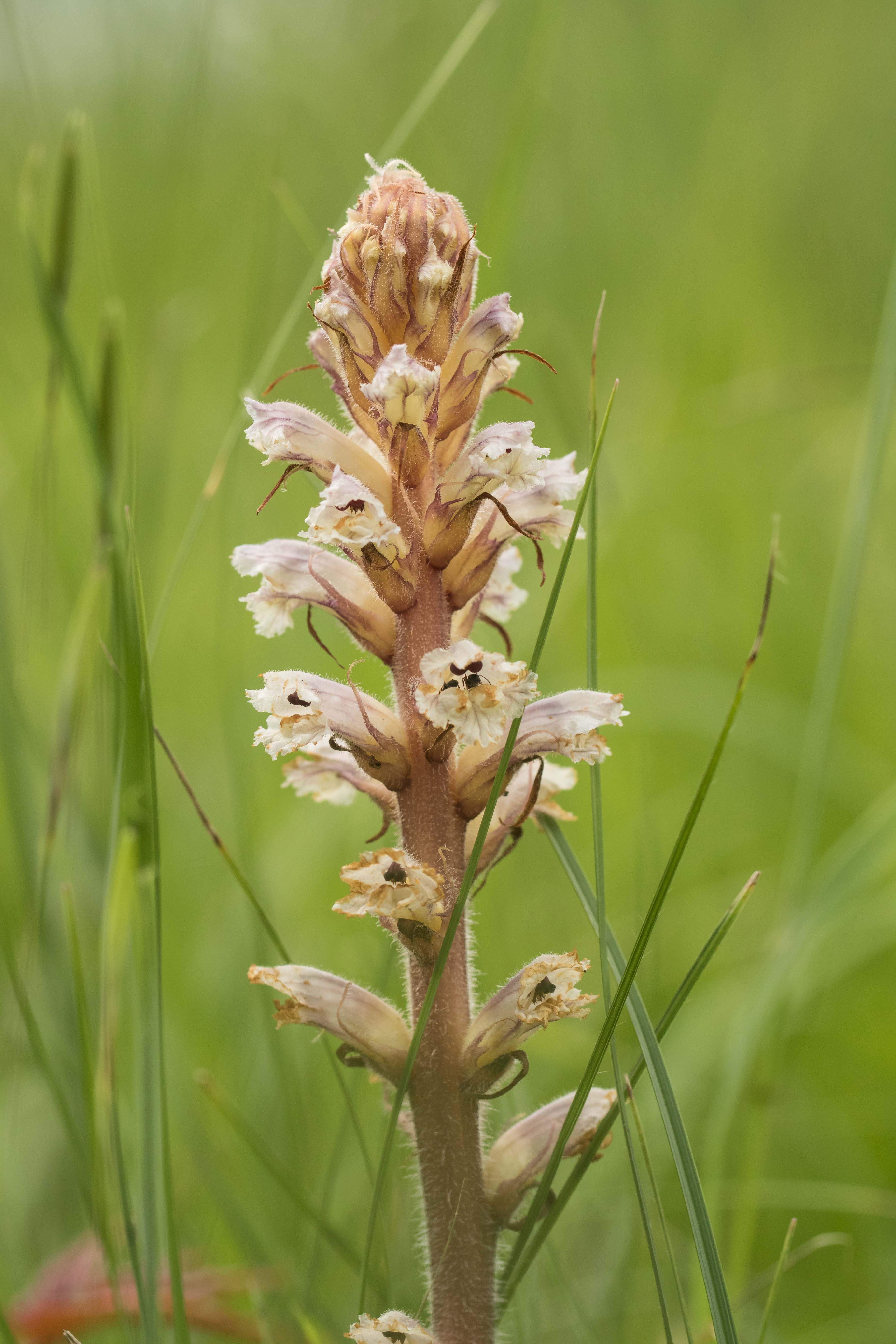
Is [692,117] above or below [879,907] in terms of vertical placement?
above

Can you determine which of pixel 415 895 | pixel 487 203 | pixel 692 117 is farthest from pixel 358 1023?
pixel 692 117

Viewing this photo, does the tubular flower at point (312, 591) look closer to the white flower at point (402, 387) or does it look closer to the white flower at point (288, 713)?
the white flower at point (288, 713)

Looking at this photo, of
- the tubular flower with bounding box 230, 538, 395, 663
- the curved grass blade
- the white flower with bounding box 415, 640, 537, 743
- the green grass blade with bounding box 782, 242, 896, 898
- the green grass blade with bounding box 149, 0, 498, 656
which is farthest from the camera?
the green grass blade with bounding box 782, 242, 896, 898

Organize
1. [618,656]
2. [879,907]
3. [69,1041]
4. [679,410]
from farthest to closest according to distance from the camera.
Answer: [679,410] → [618,656] → [879,907] → [69,1041]

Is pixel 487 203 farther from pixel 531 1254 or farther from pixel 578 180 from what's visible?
pixel 578 180

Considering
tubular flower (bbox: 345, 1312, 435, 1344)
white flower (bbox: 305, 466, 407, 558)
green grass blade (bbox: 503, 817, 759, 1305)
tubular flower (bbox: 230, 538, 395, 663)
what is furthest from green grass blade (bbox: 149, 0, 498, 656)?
tubular flower (bbox: 345, 1312, 435, 1344)

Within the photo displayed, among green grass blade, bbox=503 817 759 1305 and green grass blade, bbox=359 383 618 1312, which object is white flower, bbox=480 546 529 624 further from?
green grass blade, bbox=503 817 759 1305
